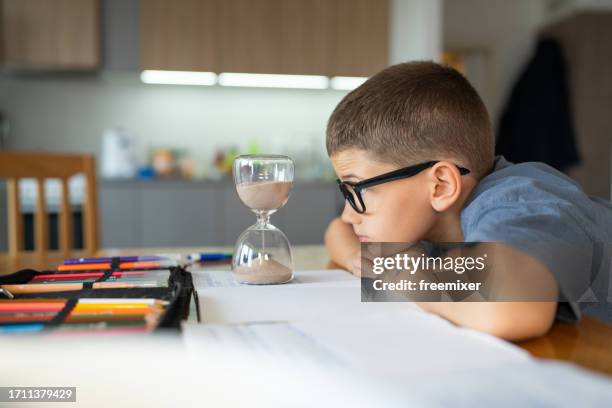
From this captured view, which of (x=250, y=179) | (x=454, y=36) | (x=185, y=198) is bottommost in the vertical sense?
(x=185, y=198)

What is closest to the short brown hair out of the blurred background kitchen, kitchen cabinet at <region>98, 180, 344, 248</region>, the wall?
kitchen cabinet at <region>98, 180, 344, 248</region>

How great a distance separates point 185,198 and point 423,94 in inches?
101

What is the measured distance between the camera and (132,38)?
3.30 m

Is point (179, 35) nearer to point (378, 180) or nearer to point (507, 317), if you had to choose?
point (378, 180)

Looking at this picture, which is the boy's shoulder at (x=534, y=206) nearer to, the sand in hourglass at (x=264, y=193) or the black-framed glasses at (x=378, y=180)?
the black-framed glasses at (x=378, y=180)

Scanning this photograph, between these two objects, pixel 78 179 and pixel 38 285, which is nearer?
pixel 38 285

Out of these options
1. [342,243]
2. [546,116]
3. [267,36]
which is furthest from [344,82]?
[342,243]

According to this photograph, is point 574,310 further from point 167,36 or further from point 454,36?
point 454,36

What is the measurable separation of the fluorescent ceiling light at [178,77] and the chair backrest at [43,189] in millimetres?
1896

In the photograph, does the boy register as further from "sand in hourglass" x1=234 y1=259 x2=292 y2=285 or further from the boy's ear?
"sand in hourglass" x1=234 y1=259 x2=292 y2=285

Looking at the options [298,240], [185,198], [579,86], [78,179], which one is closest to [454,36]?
[579,86]

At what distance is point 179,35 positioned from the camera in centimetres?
335

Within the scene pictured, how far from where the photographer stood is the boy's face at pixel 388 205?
0.77 meters

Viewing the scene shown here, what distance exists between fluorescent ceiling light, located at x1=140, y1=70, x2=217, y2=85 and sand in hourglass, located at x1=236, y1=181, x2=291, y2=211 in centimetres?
282
